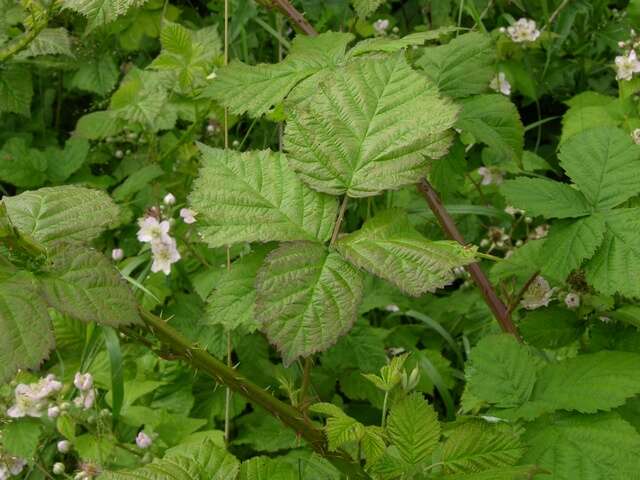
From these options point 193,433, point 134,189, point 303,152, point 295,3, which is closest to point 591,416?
point 303,152

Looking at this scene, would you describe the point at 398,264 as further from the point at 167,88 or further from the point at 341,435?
the point at 167,88

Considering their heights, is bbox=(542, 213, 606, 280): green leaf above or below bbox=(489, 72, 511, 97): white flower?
above

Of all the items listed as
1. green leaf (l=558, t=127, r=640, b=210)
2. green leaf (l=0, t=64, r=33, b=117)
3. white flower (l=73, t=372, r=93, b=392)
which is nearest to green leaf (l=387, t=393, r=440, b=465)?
green leaf (l=558, t=127, r=640, b=210)

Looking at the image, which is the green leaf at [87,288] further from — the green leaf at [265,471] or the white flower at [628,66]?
the white flower at [628,66]

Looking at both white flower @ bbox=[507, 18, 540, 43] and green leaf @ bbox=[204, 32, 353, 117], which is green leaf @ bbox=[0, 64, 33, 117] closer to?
green leaf @ bbox=[204, 32, 353, 117]

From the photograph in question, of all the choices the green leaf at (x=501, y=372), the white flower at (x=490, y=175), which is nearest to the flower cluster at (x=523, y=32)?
the white flower at (x=490, y=175)

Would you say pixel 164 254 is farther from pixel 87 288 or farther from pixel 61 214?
pixel 87 288
